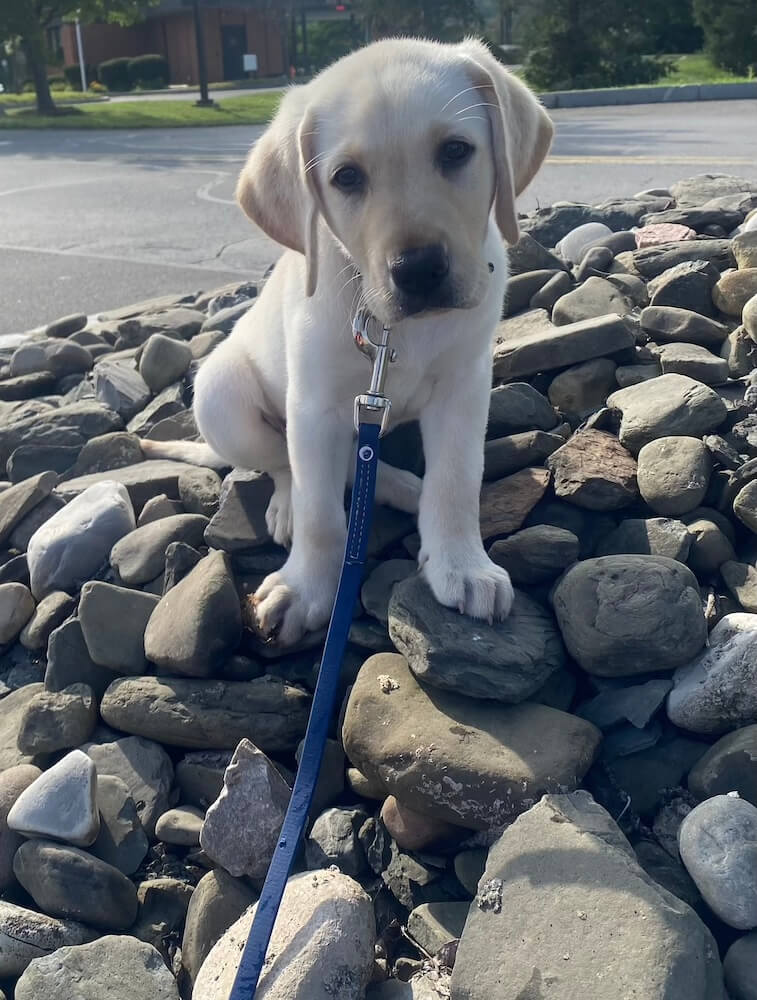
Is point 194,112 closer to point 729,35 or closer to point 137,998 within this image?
point 729,35

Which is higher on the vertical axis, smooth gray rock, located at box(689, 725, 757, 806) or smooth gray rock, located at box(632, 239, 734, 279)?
smooth gray rock, located at box(632, 239, 734, 279)

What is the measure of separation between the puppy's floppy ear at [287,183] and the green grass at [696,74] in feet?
64.4

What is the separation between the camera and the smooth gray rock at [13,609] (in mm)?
3041

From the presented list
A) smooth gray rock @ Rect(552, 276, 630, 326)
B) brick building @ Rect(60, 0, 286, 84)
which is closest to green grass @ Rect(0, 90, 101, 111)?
brick building @ Rect(60, 0, 286, 84)

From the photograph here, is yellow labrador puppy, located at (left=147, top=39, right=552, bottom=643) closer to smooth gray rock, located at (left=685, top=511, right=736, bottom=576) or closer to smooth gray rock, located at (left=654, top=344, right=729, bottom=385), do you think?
smooth gray rock, located at (left=685, top=511, right=736, bottom=576)

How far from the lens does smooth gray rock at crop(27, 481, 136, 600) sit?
3111 mm

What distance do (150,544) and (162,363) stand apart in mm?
1547

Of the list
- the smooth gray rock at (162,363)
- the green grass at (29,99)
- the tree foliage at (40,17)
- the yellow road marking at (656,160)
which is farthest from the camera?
the green grass at (29,99)

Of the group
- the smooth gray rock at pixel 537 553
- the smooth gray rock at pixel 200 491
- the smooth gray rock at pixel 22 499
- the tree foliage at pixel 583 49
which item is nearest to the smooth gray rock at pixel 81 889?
the smooth gray rock at pixel 537 553

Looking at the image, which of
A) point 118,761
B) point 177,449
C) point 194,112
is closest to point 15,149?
point 194,112

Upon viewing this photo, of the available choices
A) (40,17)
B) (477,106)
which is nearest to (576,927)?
(477,106)

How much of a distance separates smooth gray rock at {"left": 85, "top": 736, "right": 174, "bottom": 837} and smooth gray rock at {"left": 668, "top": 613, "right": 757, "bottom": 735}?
1.22m

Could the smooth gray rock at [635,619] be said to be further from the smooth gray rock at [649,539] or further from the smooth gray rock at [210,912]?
the smooth gray rock at [210,912]

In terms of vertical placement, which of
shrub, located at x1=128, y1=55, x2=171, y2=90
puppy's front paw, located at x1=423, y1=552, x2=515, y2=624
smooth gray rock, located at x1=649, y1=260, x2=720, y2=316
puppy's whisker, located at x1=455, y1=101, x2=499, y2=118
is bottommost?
puppy's front paw, located at x1=423, y1=552, x2=515, y2=624
